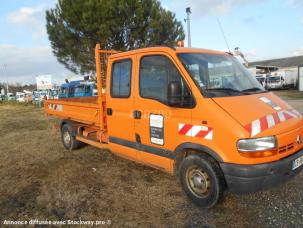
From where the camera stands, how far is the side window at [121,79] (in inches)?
196

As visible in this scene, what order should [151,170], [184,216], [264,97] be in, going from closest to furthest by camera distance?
[184,216] → [264,97] → [151,170]

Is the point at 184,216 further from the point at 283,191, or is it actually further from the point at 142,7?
the point at 142,7

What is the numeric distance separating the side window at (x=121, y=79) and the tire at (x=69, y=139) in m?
2.57

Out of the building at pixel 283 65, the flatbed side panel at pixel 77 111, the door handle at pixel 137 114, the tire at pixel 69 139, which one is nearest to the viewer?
the door handle at pixel 137 114

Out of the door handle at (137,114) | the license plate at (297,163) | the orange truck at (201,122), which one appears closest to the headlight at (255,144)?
the orange truck at (201,122)

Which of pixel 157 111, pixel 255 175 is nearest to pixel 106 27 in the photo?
pixel 157 111

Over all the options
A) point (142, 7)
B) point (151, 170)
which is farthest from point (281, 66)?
point (151, 170)

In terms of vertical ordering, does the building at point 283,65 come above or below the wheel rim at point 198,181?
above

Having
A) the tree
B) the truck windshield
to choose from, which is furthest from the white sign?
the truck windshield

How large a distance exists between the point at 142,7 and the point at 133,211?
1490cm

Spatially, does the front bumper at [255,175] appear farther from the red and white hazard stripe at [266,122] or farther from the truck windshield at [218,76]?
the truck windshield at [218,76]

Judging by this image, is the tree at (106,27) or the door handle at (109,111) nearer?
the door handle at (109,111)

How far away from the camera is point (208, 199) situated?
3941 mm

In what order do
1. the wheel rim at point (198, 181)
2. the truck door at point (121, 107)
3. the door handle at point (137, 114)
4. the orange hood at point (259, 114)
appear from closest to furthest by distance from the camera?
the orange hood at point (259, 114)
the wheel rim at point (198, 181)
the door handle at point (137, 114)
the truck door at point (121, 107)
